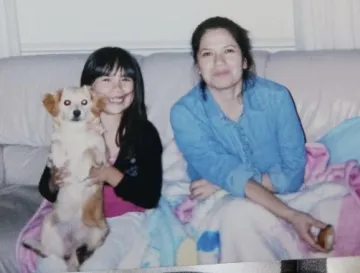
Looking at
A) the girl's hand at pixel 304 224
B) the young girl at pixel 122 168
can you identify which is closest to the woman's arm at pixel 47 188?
the young girl at pixel 122 168

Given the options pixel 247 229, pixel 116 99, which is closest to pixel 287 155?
pixel 247 229

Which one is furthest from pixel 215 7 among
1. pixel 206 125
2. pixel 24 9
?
pixel 24 9

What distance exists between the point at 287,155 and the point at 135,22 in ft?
1.69

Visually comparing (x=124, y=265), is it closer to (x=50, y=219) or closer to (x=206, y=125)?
(x=50, y=219)

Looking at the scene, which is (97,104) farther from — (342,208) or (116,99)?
(342,208)

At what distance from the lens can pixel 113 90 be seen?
1.88 m

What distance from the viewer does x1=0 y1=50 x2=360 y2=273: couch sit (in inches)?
74.4

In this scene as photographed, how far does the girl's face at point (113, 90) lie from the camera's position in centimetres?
187

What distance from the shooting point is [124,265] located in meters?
1.86

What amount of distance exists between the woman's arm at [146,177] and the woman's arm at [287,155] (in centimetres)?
25

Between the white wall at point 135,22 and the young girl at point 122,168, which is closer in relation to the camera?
the young girl at point 122,168

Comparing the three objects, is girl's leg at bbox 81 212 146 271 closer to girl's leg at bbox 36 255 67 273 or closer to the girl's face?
girl's leg at bbox 36 255 67 273

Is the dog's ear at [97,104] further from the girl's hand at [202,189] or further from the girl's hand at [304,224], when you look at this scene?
the girl's hand at [304,224]

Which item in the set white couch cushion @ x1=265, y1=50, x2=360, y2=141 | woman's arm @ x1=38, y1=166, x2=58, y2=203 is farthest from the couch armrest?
white couch cushion @ x1=265, y1=50, x2=360, y2=141
